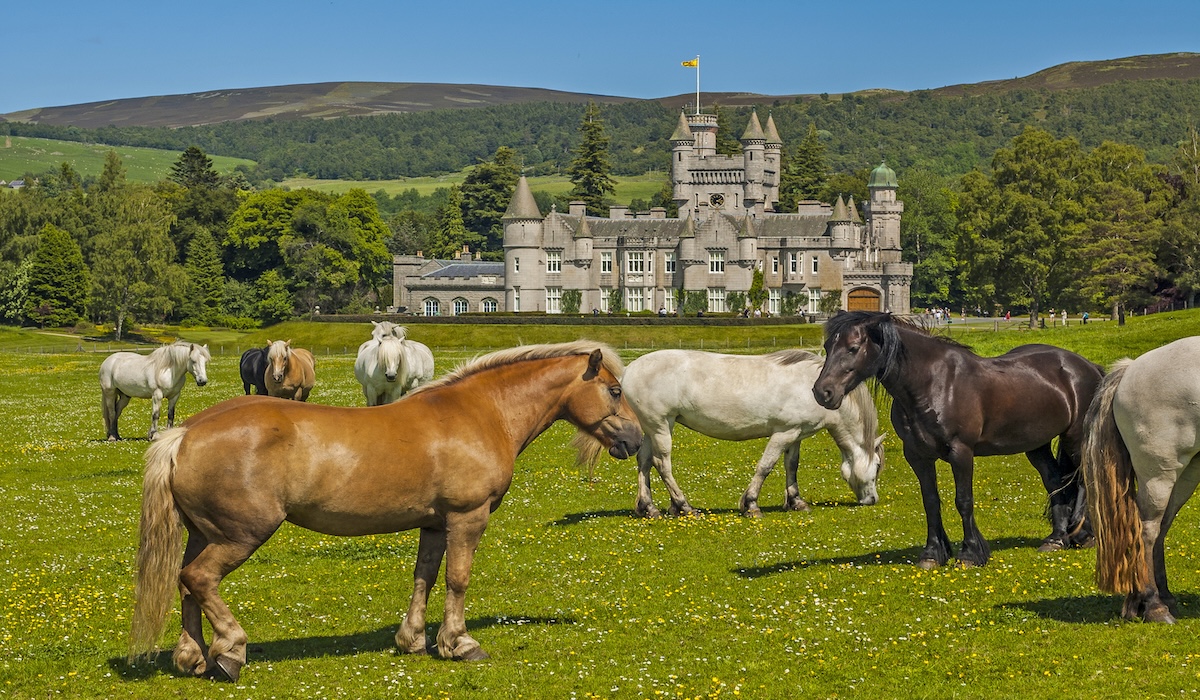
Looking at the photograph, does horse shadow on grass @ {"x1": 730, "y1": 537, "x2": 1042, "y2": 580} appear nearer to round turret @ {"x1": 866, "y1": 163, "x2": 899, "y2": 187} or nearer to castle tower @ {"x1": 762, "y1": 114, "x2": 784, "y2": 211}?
round turret @ {"x1": 866, "y1": 163, "x2": 899, "y2": 187}

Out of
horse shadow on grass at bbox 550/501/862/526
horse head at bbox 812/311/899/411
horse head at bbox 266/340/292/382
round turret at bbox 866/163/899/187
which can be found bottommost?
horse shadow on grass at bbox 550/501/862/526

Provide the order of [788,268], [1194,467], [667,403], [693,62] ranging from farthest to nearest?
[693,62], [788,268], [667,403], [1194,467]

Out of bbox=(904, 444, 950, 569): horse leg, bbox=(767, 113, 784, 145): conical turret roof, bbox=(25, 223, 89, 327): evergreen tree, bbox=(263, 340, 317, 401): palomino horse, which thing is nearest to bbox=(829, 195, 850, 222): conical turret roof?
bbox=(767, 113, 784, 145): conical turret roof

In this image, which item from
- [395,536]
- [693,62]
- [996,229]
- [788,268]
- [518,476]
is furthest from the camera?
[693,62]

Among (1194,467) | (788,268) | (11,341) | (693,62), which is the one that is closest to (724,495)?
(1194,467)

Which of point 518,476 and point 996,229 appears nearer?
point 518,476

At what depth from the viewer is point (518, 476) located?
24016mm

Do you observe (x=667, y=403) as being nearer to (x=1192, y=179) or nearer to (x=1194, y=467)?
(x=1194, y=467)

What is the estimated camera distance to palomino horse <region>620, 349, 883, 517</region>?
19.1 m

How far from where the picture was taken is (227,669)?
10.4m

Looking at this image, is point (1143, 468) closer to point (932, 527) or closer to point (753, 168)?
point (932, 527)

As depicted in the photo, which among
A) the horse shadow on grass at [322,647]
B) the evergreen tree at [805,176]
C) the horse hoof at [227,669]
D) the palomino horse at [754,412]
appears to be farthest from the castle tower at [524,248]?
the horse hoof at [227,669]

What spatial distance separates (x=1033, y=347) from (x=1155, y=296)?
75758 millimetres

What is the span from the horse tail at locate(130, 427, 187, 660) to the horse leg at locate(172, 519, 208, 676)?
190mm
